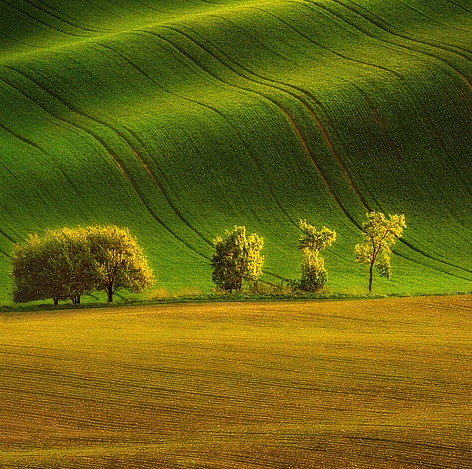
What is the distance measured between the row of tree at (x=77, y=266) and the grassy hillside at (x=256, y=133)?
5.91m

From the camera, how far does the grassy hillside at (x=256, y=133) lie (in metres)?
64.8

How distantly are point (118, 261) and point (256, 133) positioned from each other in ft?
88.9

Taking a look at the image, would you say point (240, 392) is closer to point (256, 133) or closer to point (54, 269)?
point (54, 269)

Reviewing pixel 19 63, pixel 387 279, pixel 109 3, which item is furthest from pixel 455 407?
pixel 109 3

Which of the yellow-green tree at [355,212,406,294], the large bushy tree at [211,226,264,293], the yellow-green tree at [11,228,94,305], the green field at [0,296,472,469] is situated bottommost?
the green field at [0,296,472,469]

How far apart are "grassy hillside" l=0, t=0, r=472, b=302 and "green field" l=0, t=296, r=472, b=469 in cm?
1989

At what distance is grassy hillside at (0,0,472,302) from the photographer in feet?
213

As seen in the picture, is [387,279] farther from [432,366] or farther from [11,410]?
[11,410]

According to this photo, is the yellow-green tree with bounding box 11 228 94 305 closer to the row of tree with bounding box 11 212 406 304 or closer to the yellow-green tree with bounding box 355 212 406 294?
the row of tree with bounding box 11 212 406 304

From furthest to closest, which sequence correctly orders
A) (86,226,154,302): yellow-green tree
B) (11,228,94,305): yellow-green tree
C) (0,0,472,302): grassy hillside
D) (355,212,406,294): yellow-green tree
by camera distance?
1. (0,0,472,302): grassy hillside
2. (355,212,406,294): yellow-green tree
3. (86,226,154,302): yellow-green tree
4. (11,228,94,305): yellow-green tree

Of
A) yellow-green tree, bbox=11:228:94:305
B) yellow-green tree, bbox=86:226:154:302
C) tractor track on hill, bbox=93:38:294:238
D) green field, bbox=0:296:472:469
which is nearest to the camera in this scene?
green field, bbox=0:296:472:469

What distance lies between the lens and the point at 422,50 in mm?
84875

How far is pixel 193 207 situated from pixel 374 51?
89.6 feet

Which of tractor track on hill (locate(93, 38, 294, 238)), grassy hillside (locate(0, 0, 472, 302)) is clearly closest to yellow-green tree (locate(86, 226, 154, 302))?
grassy hillside (locate(0, 0, 472, 302))
